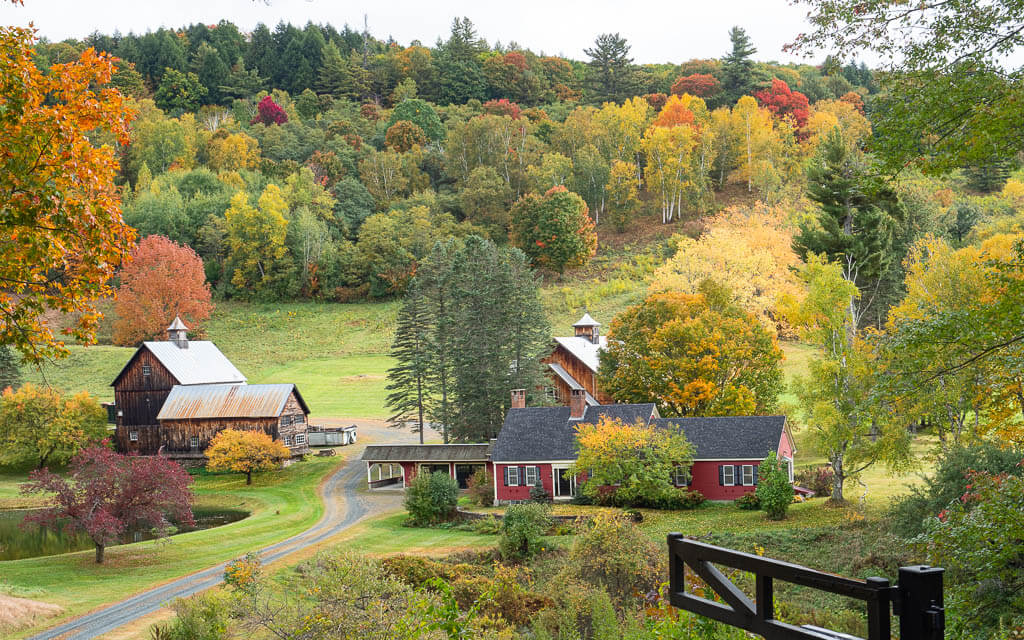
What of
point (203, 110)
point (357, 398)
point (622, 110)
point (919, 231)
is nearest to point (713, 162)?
point (622, 110)

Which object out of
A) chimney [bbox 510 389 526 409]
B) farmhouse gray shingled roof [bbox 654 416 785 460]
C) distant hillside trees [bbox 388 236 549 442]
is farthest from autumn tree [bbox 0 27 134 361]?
distant hillside trees [bbox 388 236 549 442]

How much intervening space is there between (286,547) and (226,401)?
19653 millimetres

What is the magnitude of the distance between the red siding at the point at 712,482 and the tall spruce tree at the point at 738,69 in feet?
244

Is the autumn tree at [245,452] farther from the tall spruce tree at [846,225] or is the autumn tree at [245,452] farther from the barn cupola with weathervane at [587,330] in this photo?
the tall spruce tree at [846,225]

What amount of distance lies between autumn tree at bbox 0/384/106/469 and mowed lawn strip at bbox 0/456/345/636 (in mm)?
8617

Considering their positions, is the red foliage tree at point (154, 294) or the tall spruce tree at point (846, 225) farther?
the red foliage tree at point (154, 294)

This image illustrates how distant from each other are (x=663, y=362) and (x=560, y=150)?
55.1 m

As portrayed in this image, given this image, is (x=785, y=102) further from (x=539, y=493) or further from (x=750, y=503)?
(x=539, y=493)

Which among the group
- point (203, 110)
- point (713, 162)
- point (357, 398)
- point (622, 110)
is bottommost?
point (357, 398)

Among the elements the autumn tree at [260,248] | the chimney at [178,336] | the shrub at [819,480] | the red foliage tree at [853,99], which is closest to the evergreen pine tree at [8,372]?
the chimney at [178,336]

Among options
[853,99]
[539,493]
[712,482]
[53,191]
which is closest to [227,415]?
[539,493]

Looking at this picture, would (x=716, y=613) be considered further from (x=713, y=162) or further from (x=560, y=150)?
(x=560, y=150)

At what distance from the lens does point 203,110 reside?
120 m

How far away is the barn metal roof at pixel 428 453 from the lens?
4028 centimetres
